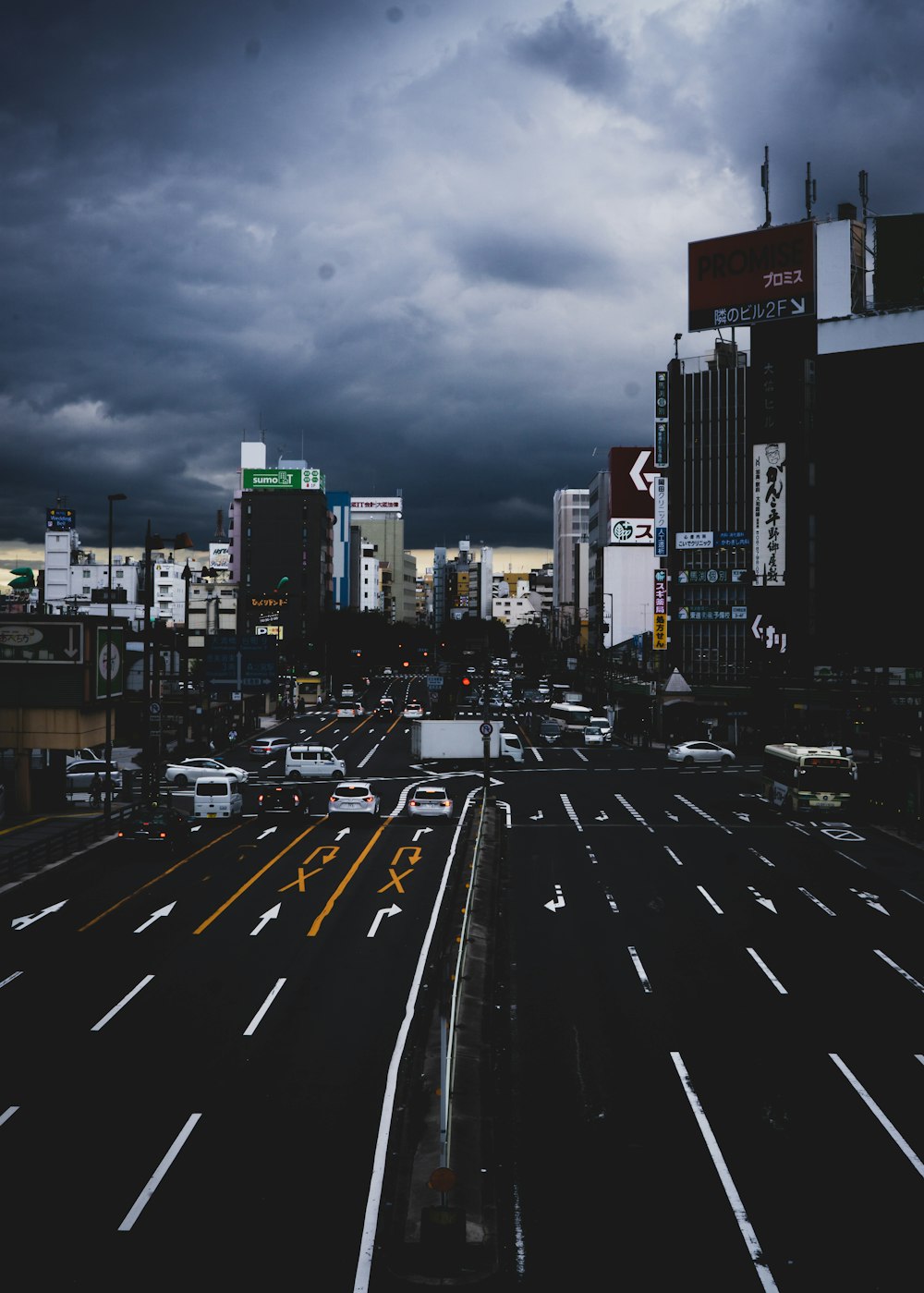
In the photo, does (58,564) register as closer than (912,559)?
No

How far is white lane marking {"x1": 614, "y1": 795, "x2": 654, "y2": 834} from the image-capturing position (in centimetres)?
4216

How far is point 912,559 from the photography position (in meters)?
64.1

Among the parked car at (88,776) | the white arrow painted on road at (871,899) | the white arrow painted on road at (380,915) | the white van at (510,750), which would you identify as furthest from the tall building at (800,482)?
the parked car at (88,776)

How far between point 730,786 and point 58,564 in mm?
150351

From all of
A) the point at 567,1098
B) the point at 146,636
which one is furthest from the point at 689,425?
the point at 567,1098

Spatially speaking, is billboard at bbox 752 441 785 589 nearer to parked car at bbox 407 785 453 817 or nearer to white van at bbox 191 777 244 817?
parked car at bbox 407 785 453 817

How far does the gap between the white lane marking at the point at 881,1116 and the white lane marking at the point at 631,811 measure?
80.4 feet

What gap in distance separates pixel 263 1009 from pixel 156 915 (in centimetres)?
817

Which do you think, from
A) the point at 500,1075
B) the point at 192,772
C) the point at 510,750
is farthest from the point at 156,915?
the point at 510,750

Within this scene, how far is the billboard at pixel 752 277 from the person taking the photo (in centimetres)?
8675

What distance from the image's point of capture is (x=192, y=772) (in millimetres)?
52938

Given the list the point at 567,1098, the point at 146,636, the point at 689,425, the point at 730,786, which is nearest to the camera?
the point at 567,1098

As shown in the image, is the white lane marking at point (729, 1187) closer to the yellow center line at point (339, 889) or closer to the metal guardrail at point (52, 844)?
the yellow center line at point (339, 889)

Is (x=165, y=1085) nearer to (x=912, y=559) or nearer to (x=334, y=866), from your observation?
(x=334, y=866)
